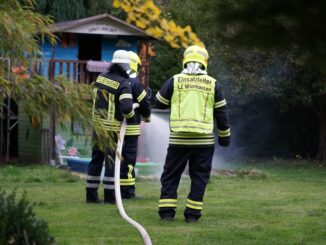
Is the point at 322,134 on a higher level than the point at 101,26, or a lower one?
lower

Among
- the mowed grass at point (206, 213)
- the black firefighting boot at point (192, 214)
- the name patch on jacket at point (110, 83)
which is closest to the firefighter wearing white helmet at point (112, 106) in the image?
the name patch on jacket at point (110, 83)

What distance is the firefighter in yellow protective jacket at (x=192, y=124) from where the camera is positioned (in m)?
8.77

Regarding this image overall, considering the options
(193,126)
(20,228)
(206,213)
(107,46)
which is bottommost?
(206,213)

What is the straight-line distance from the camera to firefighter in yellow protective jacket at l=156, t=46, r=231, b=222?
8.77m

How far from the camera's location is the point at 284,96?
876 inches

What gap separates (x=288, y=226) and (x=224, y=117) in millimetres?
1288

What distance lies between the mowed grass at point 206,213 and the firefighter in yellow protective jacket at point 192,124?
0.97 ft

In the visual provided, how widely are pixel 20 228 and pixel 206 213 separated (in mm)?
4637

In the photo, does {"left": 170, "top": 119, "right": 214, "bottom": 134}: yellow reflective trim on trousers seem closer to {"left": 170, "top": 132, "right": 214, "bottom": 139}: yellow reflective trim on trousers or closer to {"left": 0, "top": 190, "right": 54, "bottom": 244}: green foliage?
{"left": 170, "top": 132, "right": 214, "bottom": 139}: yellow reflective trim on trousers

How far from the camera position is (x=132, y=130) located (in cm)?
1093

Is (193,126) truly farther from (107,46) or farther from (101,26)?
(107,46)

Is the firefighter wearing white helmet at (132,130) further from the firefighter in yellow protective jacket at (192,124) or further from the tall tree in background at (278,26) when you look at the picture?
the tall tree in background at (278,26)

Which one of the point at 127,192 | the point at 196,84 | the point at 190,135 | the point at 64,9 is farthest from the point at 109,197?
the point at 64,9

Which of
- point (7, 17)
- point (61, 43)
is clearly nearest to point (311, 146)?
point (61, 43)
